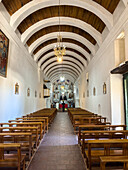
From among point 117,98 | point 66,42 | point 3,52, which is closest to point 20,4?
point 3,52

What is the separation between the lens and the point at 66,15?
802cm

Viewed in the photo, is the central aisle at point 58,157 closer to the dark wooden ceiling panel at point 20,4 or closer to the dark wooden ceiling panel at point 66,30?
the dark wooden ceiling panel at point 20,4

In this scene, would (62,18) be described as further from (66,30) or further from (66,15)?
(66,30)

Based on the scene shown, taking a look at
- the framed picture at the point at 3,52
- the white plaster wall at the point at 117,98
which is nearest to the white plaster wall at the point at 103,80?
the white plaster wall at the point at 117,98

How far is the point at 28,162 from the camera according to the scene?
134 inches

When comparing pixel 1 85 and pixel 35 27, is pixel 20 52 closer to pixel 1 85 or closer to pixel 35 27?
pixel 35 27

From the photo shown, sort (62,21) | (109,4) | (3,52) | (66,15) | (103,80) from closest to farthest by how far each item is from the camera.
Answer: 1. (3,52)
2. (109,4)
3. (103,80)
4. (66,15)
5. (62,21)

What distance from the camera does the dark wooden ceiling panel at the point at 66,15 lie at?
742cm

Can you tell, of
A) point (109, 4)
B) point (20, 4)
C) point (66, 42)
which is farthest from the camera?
point (66, 42)

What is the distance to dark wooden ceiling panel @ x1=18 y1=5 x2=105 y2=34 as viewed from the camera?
742 cm

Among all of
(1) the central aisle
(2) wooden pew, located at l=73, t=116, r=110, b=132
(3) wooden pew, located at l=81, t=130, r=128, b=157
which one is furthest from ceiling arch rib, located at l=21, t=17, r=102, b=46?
(1) the central aisle

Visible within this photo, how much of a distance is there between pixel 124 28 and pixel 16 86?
17.7 feet

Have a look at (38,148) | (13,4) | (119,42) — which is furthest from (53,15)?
(38,148)

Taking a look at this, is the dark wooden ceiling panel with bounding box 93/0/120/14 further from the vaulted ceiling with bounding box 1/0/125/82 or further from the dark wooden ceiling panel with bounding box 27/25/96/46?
→ the dark wooden ceiling panel with bounding box 27/25/96/46
